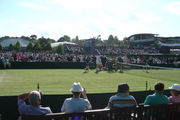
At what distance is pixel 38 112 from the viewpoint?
4473mm

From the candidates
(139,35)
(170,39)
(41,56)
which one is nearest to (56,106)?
(41,56)

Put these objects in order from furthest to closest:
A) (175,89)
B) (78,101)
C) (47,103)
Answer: (47,103)
(175,89)
(78,101)

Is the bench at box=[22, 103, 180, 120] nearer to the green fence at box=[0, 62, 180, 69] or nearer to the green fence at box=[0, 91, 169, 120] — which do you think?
the green fence at box=[0, 91, 169, 120]

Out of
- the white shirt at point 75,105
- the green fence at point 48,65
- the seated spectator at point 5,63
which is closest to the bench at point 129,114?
the white shirt at point 75,105

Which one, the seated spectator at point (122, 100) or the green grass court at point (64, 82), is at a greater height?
the seated spectator at point (122, 100)

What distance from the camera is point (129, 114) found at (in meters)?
4.84

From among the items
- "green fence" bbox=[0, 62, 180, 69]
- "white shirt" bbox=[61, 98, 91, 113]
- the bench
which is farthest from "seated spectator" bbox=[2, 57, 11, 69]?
the bench

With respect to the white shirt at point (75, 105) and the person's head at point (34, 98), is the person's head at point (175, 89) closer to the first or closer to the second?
the white shirt at point (75, 105)

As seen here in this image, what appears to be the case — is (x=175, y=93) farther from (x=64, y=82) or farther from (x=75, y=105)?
(x=64, y=82)

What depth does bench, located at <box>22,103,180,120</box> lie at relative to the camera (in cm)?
424

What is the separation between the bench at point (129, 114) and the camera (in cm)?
424

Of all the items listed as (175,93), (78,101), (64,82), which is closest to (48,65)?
(64,82)

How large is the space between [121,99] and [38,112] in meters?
1.89

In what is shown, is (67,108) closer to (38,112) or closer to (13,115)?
(38,112)
